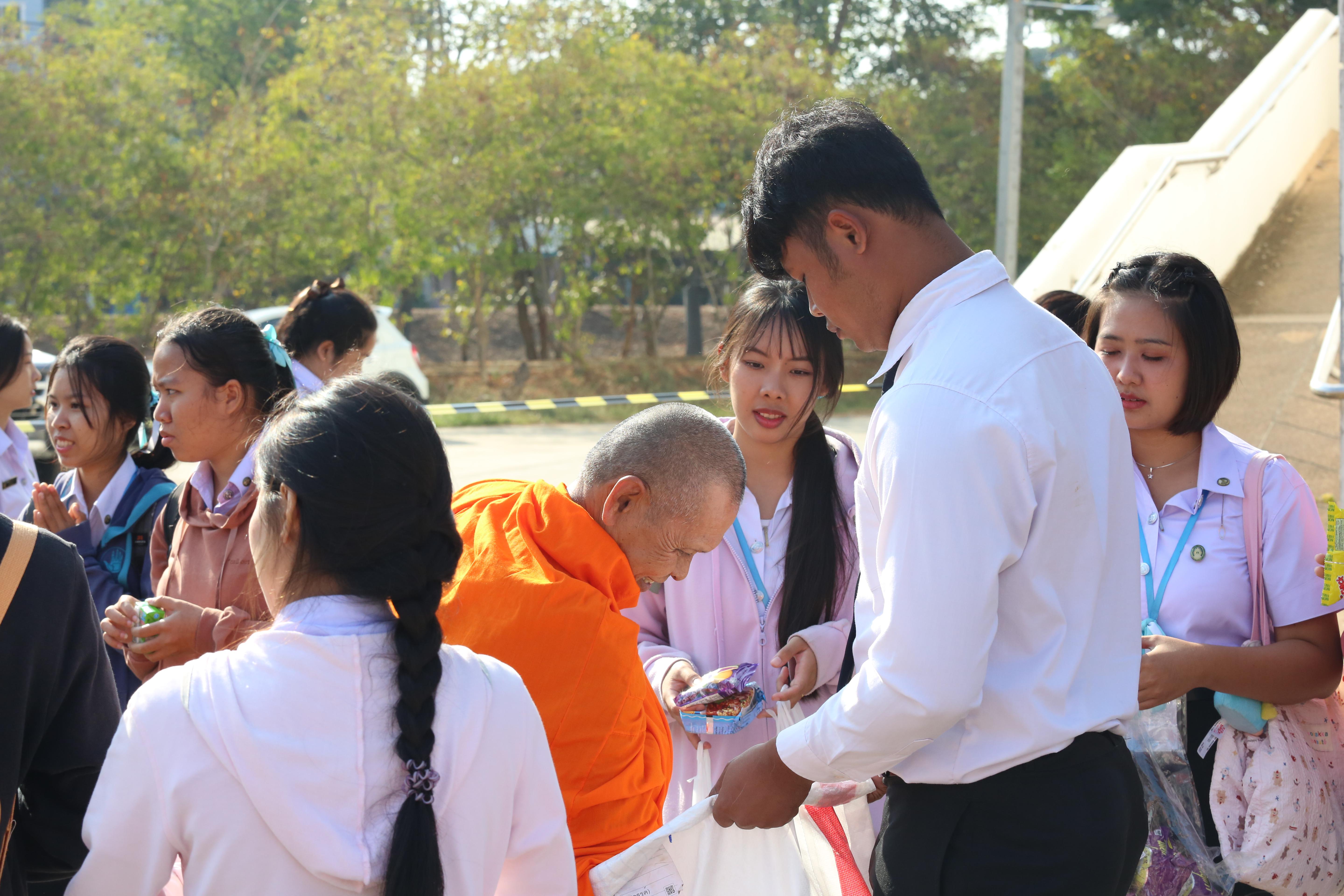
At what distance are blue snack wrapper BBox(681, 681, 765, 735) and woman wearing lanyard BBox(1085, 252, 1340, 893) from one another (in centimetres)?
84

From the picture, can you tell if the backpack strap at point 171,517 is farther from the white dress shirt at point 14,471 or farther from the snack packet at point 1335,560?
the snack packet at point 1335,560

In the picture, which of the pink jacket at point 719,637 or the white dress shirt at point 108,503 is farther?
the white dress shirt at point 108,503

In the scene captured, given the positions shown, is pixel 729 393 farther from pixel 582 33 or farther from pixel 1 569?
pixel 582 33

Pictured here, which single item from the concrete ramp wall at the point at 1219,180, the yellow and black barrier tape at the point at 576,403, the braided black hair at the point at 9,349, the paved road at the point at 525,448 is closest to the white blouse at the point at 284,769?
the braided black hair at the point at 9,349

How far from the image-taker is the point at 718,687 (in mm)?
2633

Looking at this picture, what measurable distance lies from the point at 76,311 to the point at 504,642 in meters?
17.5

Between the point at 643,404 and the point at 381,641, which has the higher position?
the point at 381,641

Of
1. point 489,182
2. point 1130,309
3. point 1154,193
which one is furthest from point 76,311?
point 1130,309

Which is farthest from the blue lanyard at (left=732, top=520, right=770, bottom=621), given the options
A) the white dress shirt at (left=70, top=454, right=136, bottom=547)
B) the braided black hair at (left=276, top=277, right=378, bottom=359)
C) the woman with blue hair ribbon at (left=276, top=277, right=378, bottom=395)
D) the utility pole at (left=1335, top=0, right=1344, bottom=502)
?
the utility pole at (left=1335, top=0, right=1344, bottom=502)

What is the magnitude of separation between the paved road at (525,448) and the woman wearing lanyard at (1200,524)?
7.50 metres

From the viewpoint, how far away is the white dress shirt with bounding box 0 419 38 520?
15.1ft

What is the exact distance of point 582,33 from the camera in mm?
17578

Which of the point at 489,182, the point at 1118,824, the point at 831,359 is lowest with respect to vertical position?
the point at 1118,824

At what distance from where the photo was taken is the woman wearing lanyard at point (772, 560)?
2.93m
